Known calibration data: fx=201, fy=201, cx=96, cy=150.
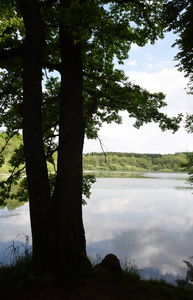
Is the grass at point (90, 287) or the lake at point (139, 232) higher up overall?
the grass at point (90, 287)

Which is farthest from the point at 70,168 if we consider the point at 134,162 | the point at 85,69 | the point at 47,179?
the point at 134,162

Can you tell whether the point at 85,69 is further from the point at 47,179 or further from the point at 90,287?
the point at 90,287

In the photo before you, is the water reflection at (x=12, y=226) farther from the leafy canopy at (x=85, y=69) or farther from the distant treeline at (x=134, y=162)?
the distant treeline at (x=134, y=162)

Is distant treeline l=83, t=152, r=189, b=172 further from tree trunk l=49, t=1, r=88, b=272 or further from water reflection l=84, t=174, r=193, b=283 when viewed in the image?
tree trunk l=49, t=1, r=88, b=272

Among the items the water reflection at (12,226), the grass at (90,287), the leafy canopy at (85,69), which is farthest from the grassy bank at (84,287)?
the water reflection at (12,226)

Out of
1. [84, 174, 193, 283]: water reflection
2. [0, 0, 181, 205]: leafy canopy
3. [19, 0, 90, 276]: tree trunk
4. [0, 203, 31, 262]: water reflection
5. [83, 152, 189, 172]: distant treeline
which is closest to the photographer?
[19, 0, 90, 276]: tree trunk

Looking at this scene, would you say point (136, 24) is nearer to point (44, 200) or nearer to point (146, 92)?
point (146, 92)

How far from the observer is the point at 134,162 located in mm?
151750

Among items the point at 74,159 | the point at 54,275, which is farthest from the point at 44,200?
the point at 54,275

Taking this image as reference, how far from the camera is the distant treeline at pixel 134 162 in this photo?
132m

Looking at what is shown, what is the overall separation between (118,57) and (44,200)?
727 cm

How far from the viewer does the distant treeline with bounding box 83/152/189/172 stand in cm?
13200

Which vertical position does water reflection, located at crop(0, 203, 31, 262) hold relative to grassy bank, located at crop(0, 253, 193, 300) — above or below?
below

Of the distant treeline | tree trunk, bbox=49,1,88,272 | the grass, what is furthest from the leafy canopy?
the distant treeline
